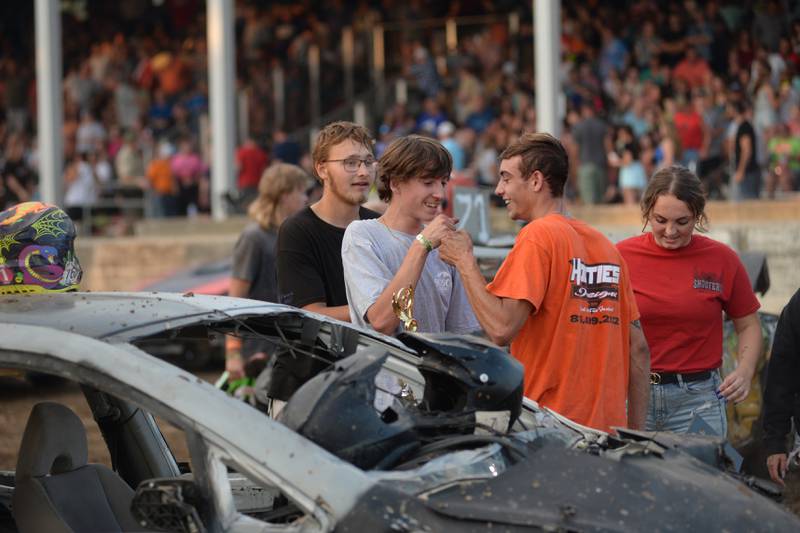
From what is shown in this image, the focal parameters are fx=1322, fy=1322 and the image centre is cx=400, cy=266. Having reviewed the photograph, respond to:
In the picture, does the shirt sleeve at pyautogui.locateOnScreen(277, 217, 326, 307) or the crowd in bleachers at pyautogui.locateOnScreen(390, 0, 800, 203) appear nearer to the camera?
the shirt sleeve at pyautogui.locateOnScreen(277, 217, 326, 307)

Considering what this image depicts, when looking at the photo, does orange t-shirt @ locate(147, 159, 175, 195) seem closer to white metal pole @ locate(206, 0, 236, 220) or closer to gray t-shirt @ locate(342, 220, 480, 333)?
white metal pole @ locate(206, 0, 236, 220)

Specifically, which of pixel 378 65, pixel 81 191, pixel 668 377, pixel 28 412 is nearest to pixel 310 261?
pixel 668 377

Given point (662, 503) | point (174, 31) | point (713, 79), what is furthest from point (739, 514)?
point (174, 31)

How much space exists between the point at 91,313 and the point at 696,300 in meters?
2.38

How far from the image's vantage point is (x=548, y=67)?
15133mm

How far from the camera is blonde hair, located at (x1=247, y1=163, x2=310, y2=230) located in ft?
23.3

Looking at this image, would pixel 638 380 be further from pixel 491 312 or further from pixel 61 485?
pixel 61 485

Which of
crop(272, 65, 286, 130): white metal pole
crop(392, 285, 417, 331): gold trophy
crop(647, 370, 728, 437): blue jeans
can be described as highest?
crop(272, 65, 286, 130): white metal pole

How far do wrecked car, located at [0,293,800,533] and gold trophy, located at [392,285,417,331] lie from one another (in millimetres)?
352

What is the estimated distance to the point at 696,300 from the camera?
4.89 m

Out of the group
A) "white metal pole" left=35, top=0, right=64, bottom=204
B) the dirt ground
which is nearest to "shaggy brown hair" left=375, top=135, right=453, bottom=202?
the dirt ground

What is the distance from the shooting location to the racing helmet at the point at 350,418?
3.17m

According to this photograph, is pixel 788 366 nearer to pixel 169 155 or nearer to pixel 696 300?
pixel 696 300

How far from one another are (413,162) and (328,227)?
2.15 ft
